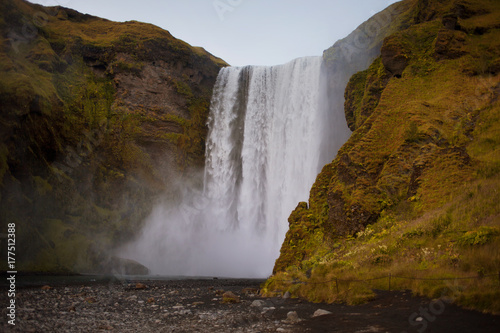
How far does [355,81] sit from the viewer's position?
27.3 m

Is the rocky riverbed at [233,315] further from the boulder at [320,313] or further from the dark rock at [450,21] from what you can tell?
the dark rock at [450,21]

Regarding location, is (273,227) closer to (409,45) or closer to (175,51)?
(409,45)

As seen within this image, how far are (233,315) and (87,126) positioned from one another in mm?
34971

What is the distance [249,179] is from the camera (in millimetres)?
41031

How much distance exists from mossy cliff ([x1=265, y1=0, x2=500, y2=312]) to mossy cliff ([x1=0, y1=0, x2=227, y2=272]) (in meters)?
24.3

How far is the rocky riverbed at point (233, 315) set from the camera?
23.2 feet

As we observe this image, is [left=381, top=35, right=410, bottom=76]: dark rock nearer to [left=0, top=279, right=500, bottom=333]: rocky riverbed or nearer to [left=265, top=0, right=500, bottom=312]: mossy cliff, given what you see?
[left=265, top=0, right=500, bottom=312]: mossy cliff

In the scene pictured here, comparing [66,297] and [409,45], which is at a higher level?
[409,45]

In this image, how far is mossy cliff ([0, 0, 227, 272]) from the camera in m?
30.2

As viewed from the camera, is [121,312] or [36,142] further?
[36,142]

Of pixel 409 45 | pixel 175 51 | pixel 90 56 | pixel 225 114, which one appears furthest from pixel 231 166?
pixel 409 45

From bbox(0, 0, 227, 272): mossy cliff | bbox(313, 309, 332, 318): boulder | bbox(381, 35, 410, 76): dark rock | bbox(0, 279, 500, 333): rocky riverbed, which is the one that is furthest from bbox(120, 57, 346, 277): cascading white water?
bbox(313, 309, 332, 318): boulder

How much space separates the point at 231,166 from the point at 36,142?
2149 cm

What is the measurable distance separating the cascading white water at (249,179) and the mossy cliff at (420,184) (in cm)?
1568
